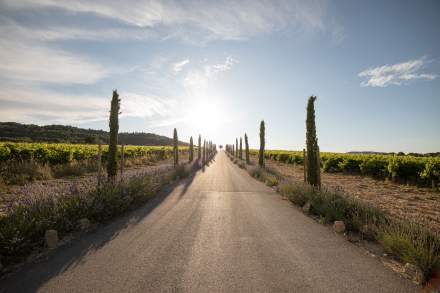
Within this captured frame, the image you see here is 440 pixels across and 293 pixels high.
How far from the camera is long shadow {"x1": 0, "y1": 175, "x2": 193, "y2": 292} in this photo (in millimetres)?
3705

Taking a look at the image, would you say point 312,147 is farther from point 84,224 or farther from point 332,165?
point 332,165

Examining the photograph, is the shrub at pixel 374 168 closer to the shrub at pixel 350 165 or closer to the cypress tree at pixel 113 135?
the shrub at pixel 350 165

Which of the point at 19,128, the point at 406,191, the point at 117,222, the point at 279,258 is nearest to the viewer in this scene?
the point at 279,258

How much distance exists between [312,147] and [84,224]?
1044cm

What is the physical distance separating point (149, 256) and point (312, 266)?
9.82 feet

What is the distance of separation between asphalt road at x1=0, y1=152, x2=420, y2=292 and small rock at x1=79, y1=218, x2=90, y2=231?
1.09 feet

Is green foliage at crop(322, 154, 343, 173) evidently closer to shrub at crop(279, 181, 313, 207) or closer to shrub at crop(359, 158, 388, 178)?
shrub at crop(359, 158, 388, 178)

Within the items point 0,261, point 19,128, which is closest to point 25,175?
point 0,261

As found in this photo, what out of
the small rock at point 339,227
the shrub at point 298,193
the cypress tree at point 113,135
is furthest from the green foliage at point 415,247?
the cypress tree at point 113,135

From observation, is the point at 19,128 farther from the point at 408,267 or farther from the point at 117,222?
the point at 408,267

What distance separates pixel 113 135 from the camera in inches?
503

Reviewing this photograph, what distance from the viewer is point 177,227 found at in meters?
6.43

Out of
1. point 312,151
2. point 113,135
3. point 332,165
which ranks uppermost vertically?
point 113,135

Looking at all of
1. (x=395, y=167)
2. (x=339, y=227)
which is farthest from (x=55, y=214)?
(x=395, y=167)
